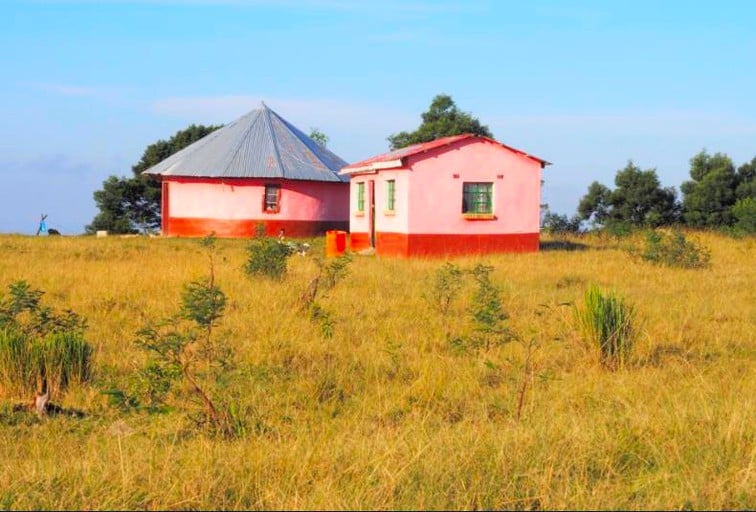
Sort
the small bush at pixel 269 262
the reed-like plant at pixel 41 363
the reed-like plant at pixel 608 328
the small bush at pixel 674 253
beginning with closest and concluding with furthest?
the reed-like plant at pixel 41 363 < the reed-like plant at pixel 608 328 < the small bush at pixel 269 262 < the small bush at pixel 674 253

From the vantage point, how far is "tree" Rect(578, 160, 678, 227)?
41.6 meters

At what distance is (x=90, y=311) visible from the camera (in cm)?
1208

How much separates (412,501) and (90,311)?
8.70 meters

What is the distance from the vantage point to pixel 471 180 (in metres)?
24.0

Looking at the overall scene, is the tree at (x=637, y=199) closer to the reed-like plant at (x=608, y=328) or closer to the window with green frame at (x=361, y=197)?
the window with green frame at (x=361, y=197)

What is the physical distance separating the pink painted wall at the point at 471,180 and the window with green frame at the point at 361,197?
4.28 m

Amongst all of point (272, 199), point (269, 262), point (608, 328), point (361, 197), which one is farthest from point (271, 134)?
point (608, 328)

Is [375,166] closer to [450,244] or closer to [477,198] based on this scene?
[477,198]

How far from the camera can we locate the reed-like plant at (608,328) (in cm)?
887

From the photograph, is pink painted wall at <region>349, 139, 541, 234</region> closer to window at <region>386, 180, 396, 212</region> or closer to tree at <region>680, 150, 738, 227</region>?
window at <region>386, 180, 396, 212</region>

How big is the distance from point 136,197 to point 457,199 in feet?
90.9

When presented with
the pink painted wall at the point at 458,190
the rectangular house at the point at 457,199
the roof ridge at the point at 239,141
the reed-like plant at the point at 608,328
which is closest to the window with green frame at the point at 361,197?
the rectangular house at the point at 457,199

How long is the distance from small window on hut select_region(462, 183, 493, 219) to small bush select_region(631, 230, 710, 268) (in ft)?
16.2

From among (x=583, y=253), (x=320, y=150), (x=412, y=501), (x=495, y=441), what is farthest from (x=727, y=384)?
(x=320, y=150)
